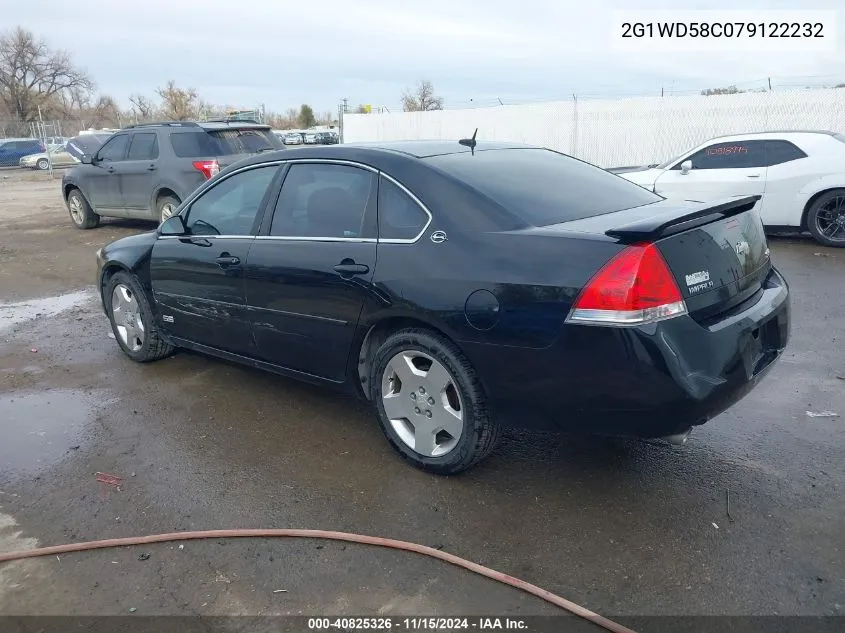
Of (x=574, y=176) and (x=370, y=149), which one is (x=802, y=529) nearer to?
(x=574, y=176)

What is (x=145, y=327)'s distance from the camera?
5.26 metres

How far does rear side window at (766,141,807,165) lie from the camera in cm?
928

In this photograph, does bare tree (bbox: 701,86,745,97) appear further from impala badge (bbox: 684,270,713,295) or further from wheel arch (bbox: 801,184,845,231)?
impala badge (bbox: 684,270,713,295)

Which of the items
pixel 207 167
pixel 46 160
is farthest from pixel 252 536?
pixel 46 160

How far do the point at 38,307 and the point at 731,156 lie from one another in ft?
29.9

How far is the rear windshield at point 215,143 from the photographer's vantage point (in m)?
10.9

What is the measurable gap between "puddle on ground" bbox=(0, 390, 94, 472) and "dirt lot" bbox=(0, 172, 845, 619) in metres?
0.02

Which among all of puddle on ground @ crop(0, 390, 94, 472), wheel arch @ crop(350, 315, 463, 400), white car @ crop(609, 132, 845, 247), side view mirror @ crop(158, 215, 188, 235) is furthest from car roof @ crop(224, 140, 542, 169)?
white car @ crop(609, 132, 845, 247)

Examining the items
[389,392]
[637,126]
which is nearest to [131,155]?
[389,392]

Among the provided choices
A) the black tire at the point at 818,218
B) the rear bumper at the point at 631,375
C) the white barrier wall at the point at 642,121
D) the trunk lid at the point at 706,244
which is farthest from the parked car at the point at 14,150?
the trunk lid at the point at 706,244

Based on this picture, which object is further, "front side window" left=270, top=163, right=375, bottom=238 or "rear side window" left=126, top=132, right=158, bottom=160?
"rear side window" left=126, top=132, right=158, bottom=160

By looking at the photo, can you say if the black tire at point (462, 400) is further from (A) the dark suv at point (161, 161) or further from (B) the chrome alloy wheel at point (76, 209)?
(B) the chrome alloy wheel at point (76, 209)

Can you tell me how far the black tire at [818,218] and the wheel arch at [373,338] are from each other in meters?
7.71

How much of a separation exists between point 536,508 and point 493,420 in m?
0.45
